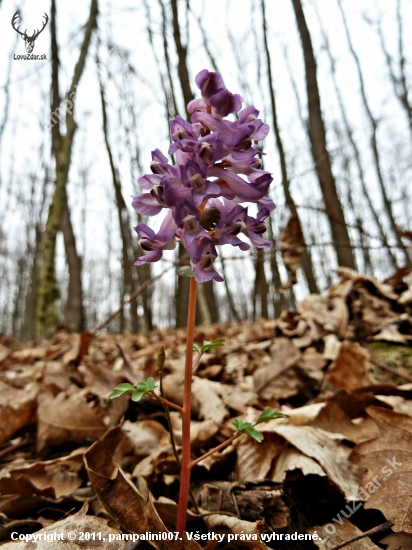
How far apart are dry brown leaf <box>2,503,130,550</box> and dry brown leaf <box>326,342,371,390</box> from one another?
4.68 feet

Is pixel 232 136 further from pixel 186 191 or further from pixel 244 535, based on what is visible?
pixel 244 535

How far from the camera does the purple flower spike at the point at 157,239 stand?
105 cm

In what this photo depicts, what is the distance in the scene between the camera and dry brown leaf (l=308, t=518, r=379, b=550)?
1.03m

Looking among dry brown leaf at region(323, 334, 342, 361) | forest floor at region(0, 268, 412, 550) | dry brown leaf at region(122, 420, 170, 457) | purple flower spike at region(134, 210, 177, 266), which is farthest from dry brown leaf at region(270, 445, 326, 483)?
dry brown leaf at region(323, 334, 342, 361)

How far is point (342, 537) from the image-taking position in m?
1.07

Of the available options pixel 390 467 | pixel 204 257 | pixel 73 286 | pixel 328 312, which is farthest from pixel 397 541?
pixel 73 286

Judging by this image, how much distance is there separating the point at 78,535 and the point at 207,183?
1069 millimetres

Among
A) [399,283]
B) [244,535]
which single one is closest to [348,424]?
[244,535]

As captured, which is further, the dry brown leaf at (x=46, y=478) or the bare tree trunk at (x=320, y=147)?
the bare tree trunk at (x=320, y=147)

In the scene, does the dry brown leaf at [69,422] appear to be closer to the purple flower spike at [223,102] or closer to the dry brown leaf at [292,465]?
the dry brown leaf at [292,465]

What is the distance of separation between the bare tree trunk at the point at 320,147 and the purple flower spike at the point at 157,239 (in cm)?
508

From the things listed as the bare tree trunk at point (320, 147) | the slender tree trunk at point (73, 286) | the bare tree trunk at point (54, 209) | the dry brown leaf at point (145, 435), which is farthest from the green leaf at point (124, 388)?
the slender tree trunk at point (73, 286)

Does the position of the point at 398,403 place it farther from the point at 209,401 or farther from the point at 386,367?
the point at 209,401

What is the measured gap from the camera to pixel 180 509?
1027mm
